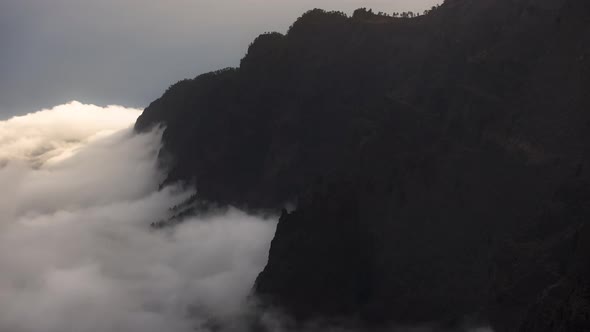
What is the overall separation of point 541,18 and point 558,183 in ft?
143

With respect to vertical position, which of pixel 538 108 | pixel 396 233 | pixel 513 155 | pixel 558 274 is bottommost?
pixel 558 274

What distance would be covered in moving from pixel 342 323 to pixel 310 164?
204 feet

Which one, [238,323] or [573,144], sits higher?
[573,144]

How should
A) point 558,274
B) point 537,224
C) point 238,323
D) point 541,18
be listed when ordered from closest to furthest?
1. point 558,274
2. point 537,224
3. point 541,18
4. point 238,323

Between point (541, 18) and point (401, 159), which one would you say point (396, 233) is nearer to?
point (401, 159)

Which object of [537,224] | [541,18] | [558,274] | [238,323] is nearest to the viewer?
[558,274]

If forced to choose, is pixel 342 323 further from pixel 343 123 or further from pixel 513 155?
pixel 343 123

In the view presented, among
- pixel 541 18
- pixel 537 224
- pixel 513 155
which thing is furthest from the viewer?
pixel 541 18

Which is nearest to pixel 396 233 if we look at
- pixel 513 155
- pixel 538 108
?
pixel 513 155

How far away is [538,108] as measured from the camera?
130 m

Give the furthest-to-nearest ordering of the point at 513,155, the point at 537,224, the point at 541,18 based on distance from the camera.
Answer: the point at 541,18, the point at 513,155, the point at 537,224

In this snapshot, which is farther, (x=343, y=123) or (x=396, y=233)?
(x=343, y=123)

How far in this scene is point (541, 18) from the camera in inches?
5561

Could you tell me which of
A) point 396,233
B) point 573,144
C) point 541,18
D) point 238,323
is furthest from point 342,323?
point 541,18
